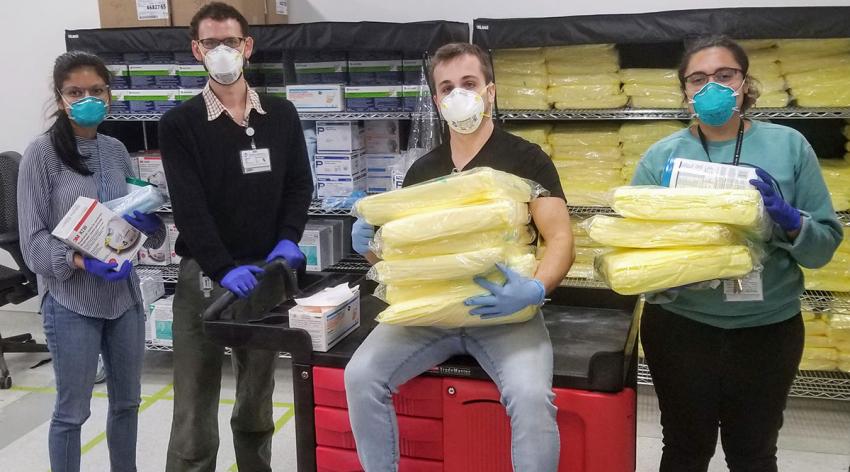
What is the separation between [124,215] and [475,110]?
1.21 m

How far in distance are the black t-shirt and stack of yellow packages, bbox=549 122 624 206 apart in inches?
54.3

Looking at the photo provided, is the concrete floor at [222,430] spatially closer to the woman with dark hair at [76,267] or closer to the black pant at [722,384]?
the woman with dark hair at [76,267]

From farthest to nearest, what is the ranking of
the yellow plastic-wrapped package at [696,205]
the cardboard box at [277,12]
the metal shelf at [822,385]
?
the cardboard box at [277,12], the metal shelf at [822,385], the yellow plastic-wrapped package at [696,205]

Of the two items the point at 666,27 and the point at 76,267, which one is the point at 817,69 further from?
the point at 76,267

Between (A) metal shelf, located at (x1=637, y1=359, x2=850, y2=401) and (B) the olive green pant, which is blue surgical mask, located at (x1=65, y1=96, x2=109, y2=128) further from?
(A) metal shelf, located at (x1=637, y1=359, x2=850, y2=401)

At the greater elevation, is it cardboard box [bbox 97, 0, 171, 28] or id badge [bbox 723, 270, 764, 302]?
cardboard box [bbox 97, 0, 171, 28]

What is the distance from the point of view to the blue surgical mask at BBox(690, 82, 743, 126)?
1746mm

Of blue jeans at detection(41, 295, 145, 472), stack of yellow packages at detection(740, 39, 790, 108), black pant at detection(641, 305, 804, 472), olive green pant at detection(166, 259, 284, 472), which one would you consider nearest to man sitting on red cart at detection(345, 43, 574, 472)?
black pant at detection(641, 305, 804, 472)

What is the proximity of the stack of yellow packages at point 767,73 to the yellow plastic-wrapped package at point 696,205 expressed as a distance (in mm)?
1611

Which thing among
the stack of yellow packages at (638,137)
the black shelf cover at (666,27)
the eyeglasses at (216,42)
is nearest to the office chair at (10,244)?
the eyeglasses at (216,42)

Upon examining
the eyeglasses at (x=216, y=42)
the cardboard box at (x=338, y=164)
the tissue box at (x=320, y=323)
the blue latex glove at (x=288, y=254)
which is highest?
the eyeglasses at (x=216, y=42)

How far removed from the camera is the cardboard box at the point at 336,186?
350 cm

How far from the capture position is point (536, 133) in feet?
11.1

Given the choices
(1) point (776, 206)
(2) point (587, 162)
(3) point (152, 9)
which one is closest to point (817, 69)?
(2) point (587, 162)
